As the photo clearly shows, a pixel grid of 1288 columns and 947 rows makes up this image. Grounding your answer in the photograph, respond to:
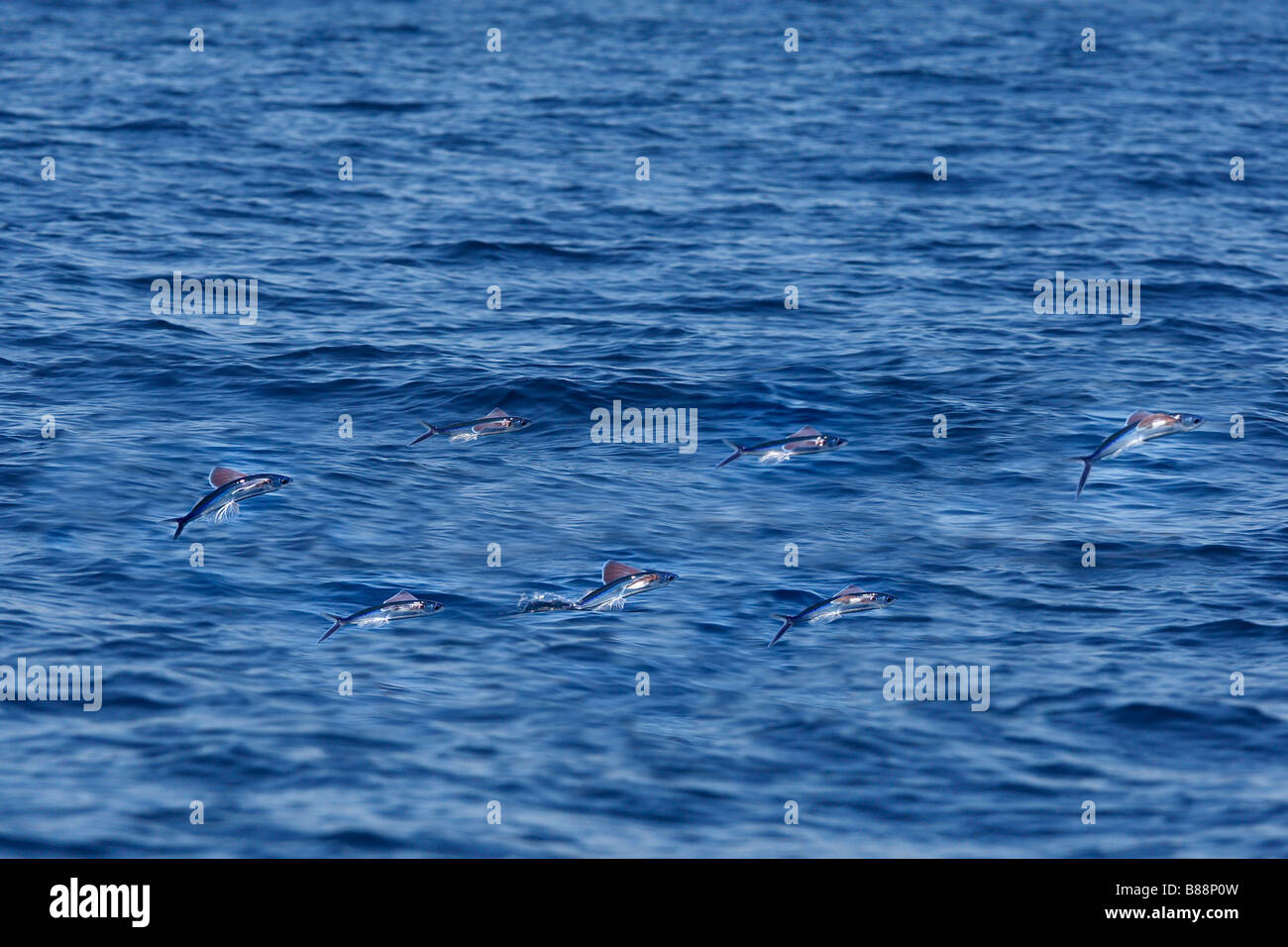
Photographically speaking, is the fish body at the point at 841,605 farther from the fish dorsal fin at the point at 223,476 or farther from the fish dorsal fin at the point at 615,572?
the fish dorsal fin at the point at 223,476

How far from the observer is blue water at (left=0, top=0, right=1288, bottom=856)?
527 inches

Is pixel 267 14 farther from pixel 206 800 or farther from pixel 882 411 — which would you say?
pixel 206 800

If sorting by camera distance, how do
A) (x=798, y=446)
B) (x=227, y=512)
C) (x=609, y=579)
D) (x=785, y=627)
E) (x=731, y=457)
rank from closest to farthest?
1. (x=785, y=627)
2. (x=609, y=579)
3. (x=227, y=512)
4. (x=798, y=446)
5. (x=731, y=457)

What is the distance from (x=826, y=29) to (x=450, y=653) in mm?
42814

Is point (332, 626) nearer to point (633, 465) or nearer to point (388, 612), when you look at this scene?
point (388, 612)

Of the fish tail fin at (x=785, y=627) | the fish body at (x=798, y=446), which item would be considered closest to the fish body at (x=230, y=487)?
the fish body at (x=798, y=446)

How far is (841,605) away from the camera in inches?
656

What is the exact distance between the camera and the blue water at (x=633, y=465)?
527 inches

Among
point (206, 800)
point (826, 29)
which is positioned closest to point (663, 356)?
point (206, 800)

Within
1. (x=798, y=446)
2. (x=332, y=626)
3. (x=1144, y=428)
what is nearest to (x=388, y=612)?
(x=332, y=626)

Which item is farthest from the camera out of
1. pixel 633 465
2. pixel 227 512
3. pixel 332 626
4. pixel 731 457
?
pixel 633 465

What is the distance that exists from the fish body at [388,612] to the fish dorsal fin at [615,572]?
73.9 inches

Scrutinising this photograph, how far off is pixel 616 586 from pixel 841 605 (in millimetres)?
2465

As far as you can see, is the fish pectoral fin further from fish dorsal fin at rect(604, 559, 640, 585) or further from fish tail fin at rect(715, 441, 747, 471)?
fish tail fin at rect(715, 441, 747, 471)
